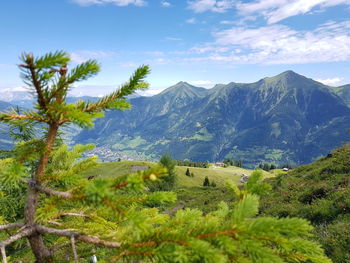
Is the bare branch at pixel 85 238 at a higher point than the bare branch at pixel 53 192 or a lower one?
lower

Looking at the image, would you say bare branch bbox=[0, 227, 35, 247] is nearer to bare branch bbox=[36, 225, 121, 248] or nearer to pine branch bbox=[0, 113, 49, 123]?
bare branch bbox=[36, 225, 121, 248]

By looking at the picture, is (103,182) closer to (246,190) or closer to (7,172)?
(7,172)

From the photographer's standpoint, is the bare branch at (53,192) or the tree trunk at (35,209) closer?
the bare branch at (53,192)

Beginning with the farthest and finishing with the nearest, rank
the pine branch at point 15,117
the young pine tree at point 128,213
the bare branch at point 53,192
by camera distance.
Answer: the pine branch at point 15,117
the bare branch at point 53,192
the young pine tree at point 128,213

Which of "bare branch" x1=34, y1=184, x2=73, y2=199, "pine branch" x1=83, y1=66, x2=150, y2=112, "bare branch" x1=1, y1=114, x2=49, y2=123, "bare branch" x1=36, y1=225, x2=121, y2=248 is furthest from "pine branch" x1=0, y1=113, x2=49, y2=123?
"bare branch" x1=36, y1=225, x2=121, y2=248

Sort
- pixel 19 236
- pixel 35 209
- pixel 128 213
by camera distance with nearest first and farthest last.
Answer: pixel 128 213
pixel 19 236
pixel 35 209

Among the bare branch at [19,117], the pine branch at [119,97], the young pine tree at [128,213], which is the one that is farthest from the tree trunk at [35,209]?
the pine branch at [119,97]

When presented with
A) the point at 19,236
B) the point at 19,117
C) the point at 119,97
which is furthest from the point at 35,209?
the point at 119,97

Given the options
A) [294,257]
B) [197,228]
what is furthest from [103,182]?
[294,257]

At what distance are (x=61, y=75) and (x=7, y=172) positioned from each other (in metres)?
0.95

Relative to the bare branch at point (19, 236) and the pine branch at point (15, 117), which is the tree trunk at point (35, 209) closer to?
the bare branch at point (19, 236)

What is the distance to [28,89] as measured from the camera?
2.05m

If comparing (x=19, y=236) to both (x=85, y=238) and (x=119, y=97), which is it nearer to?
(x=85, y=238)

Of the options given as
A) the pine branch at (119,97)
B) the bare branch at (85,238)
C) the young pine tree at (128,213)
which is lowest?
the bare branch at (85,238)
